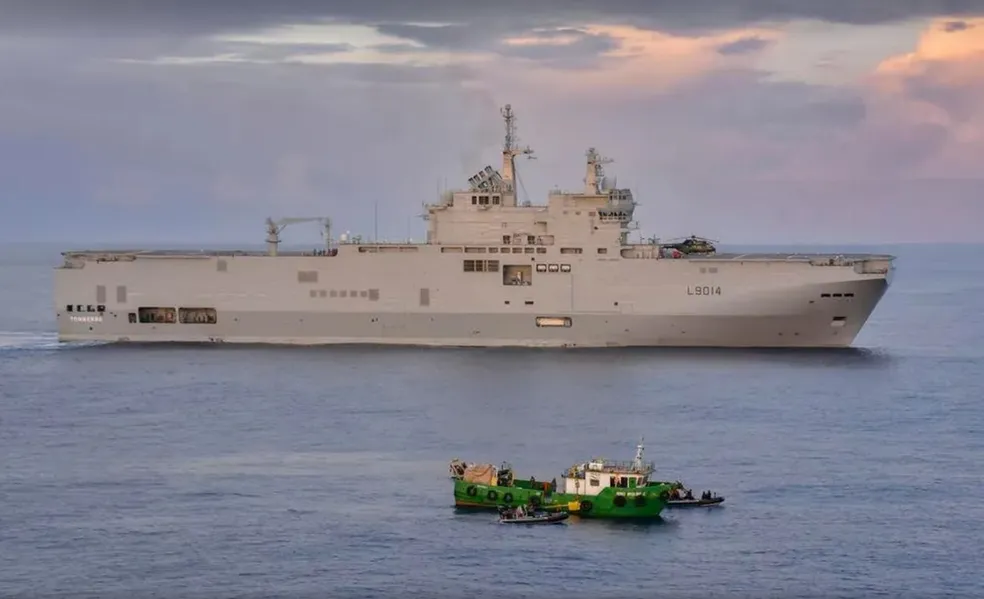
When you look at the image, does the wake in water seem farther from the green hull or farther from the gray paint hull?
the green hull

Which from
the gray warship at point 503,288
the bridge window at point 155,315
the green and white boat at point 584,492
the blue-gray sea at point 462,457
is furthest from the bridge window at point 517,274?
the green and white boat at point 584,492

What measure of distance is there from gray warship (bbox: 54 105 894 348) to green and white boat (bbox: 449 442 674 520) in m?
23.7

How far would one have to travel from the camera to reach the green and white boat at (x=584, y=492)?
35000 millimetres

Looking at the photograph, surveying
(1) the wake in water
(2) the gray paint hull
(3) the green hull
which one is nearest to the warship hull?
→ (2) the gray paint hull

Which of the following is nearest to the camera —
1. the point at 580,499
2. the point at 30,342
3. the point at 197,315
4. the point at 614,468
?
the point at 580,499

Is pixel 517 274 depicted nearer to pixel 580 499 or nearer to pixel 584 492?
pixel 584 492

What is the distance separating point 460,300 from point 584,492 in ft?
84.3

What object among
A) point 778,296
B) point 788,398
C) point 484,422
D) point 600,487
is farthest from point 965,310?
point 600,487

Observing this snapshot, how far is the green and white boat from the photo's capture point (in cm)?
3500

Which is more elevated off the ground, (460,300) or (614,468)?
(460,300)

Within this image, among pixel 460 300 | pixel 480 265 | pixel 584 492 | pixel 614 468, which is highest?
pixel 480 265

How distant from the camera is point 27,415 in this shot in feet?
156

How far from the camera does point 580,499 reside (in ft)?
116

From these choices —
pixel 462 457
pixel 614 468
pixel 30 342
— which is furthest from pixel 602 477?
pixel 30 342
